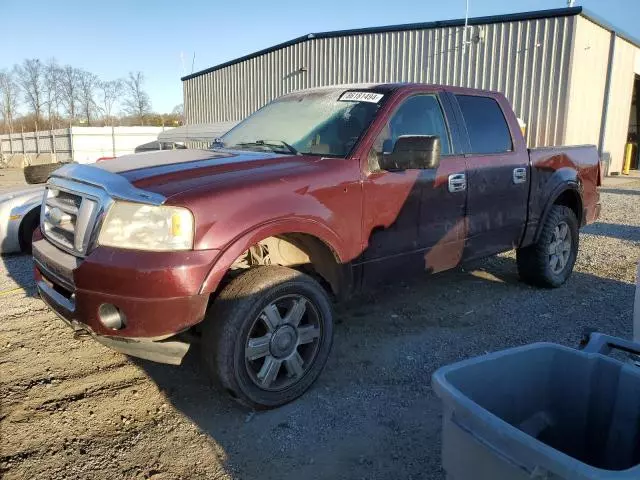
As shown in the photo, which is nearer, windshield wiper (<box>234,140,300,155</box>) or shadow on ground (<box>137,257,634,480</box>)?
shadow on ground (<box>137,257,634,480</box>)

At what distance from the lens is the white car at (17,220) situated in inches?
250

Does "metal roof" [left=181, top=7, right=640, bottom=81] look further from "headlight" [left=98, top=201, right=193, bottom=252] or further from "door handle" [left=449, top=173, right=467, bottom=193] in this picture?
"headlight" [left=98, top=201, right=193, bottom=252]

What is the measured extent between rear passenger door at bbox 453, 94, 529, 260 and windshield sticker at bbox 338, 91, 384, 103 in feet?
2.96

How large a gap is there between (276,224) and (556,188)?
3.45 m

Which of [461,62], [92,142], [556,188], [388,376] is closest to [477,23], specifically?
[461,62]

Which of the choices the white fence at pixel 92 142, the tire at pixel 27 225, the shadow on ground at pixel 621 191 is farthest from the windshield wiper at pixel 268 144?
the white fence at pixel 92 142

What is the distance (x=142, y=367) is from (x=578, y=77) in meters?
14.6

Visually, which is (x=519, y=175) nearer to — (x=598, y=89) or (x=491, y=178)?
(x=491, y=178)

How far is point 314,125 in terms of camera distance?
384cm

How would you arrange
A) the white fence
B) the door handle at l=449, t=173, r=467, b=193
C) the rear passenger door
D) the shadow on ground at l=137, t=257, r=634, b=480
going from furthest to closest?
1. the white fence
2. the rear passenger door
3. the door handle at l=449, t=173, r=467, b=193
4. the shadow on ground at l=137, t=257, r=634, b=480

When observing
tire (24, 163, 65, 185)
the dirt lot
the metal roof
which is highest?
the metal roof

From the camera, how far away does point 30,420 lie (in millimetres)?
2947

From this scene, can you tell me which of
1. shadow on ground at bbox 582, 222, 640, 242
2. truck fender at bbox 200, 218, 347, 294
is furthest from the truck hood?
shadow on ground at bbox 582, 222, 640, 242

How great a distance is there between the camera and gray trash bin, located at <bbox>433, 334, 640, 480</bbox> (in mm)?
1533
